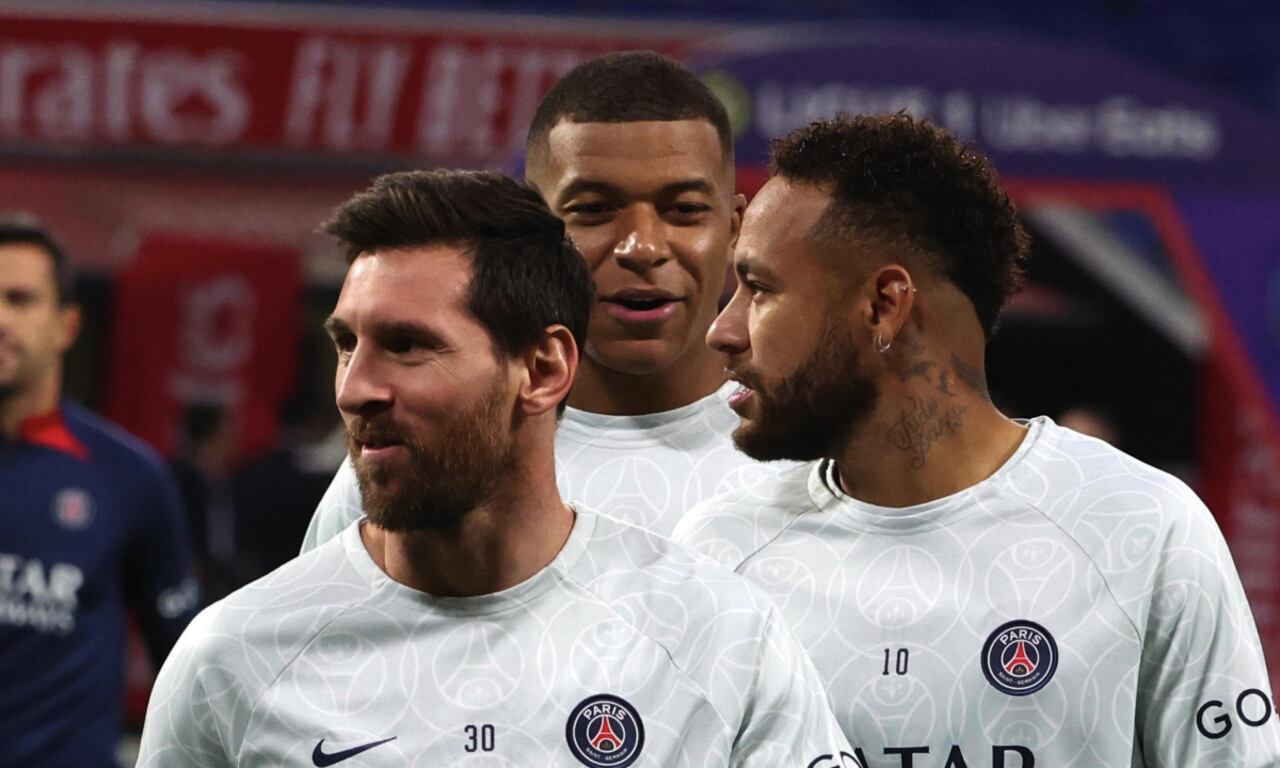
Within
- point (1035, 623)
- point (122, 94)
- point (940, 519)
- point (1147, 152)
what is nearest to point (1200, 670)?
point (1035, 623)

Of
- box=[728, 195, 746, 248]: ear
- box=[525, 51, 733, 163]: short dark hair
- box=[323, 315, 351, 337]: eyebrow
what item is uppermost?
box=[525, 51, 733, 163]: short dark hair

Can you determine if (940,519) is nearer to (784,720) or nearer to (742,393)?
(742,393)

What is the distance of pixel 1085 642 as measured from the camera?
2844mm

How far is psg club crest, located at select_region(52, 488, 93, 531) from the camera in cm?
562

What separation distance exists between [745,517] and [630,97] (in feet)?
2.70

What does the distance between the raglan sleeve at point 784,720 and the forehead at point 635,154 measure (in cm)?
102

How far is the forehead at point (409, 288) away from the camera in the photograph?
259cm

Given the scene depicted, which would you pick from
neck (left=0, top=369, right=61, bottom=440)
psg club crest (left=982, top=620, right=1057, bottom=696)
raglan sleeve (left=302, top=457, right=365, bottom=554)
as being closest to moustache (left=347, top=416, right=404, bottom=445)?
raglan sleeve (left=302, top=457, right=365, bottom=554)

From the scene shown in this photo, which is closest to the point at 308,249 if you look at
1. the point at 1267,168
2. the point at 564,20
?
the point at 564,20

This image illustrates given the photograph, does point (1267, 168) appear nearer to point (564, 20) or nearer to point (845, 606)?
point (564, 20)

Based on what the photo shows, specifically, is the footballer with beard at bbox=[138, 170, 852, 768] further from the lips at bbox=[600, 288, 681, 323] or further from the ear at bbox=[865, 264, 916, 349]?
the lips at bbox=[600, 288, 681, 323]

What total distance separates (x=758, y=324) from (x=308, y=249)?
8.16 m

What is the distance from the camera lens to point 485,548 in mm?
2656

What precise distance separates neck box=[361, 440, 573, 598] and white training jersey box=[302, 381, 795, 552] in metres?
0.59
